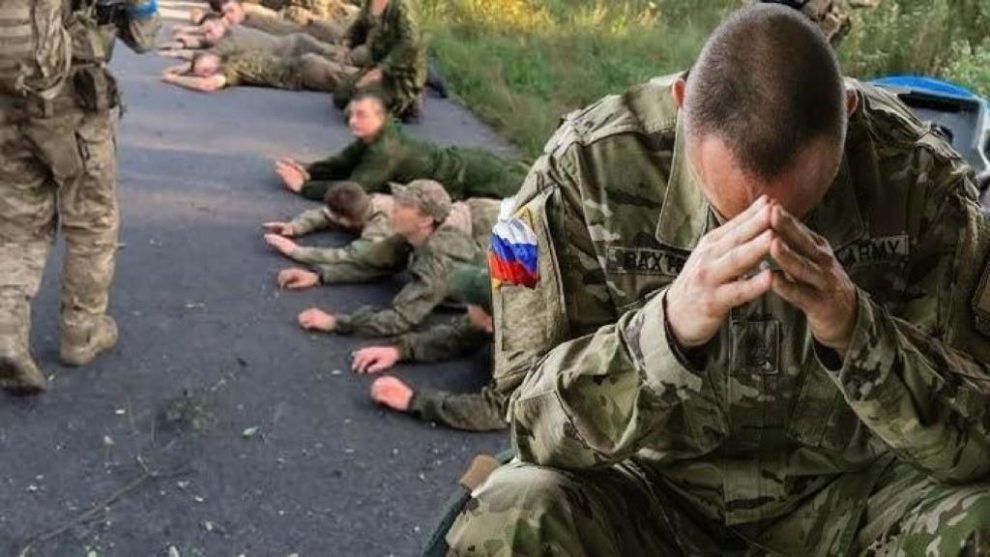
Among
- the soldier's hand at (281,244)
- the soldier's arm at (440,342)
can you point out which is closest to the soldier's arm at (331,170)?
the soldier's hand at (281,244)

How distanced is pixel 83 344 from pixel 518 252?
2324 mm

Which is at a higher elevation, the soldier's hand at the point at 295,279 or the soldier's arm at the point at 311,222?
the soldier's hand at the point at 295,279

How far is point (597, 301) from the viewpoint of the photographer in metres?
2.01

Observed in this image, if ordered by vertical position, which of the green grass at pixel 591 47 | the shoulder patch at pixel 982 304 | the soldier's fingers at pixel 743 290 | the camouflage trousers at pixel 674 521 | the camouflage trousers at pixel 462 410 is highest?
the soldier's fingers at pixel 743 290

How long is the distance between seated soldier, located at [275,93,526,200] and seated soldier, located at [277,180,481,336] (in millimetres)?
704

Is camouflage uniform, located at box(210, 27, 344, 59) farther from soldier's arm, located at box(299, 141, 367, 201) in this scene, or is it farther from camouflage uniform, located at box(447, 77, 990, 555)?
camouflage uniform, located at box(447, 77, 990, 555)

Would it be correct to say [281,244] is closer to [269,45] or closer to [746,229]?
[269,45]

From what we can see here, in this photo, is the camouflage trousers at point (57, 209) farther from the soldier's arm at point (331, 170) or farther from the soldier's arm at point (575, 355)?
the soldier's arm at point (575, 355)

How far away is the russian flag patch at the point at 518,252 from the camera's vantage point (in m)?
1.93

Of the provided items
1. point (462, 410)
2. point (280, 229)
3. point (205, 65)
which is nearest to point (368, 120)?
point (280, 229)

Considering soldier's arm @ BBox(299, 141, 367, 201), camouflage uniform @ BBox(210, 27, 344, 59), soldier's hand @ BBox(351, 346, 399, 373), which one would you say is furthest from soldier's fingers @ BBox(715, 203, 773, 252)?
camouflage uniform @ BBox(210, 27, 344, 59)

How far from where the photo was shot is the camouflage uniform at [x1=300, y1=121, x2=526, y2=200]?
17.5 ft

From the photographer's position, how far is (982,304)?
1910 millimetres

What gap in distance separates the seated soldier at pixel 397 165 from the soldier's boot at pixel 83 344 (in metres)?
1.76
